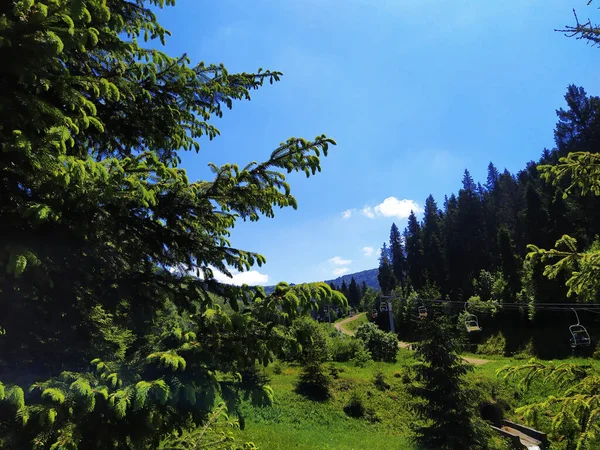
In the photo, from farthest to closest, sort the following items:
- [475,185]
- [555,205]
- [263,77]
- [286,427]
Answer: [475,185], [555,205], [286,427], [263,77]

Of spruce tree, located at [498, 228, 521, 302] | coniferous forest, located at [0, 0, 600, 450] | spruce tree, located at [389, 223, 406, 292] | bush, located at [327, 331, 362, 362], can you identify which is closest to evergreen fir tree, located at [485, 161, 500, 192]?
spruce tree, located at [389, 223, 406, 292]

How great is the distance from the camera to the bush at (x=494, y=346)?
37287 millimetres

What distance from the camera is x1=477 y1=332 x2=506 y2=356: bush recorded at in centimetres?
3729

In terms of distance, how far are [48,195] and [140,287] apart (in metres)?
1.25

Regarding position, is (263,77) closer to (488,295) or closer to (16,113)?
(16,113)

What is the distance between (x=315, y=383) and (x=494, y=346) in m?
25.0

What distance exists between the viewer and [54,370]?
120 inches

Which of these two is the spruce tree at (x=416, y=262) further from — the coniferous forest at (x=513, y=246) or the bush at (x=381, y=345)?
the bush at (x=381, y=345)

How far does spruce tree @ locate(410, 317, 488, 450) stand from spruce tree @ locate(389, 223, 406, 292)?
70.4 meters

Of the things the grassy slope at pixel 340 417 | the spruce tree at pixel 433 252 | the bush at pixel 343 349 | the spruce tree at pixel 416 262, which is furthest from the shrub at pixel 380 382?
the spruce tree at pixel 416 262

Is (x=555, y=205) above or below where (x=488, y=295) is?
above

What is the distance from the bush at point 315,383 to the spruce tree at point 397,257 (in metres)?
62.5

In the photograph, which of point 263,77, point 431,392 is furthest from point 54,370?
point 431,392

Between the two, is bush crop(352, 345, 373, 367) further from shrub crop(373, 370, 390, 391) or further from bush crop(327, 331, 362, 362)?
shrub crop(373, 370, 390, 391)
